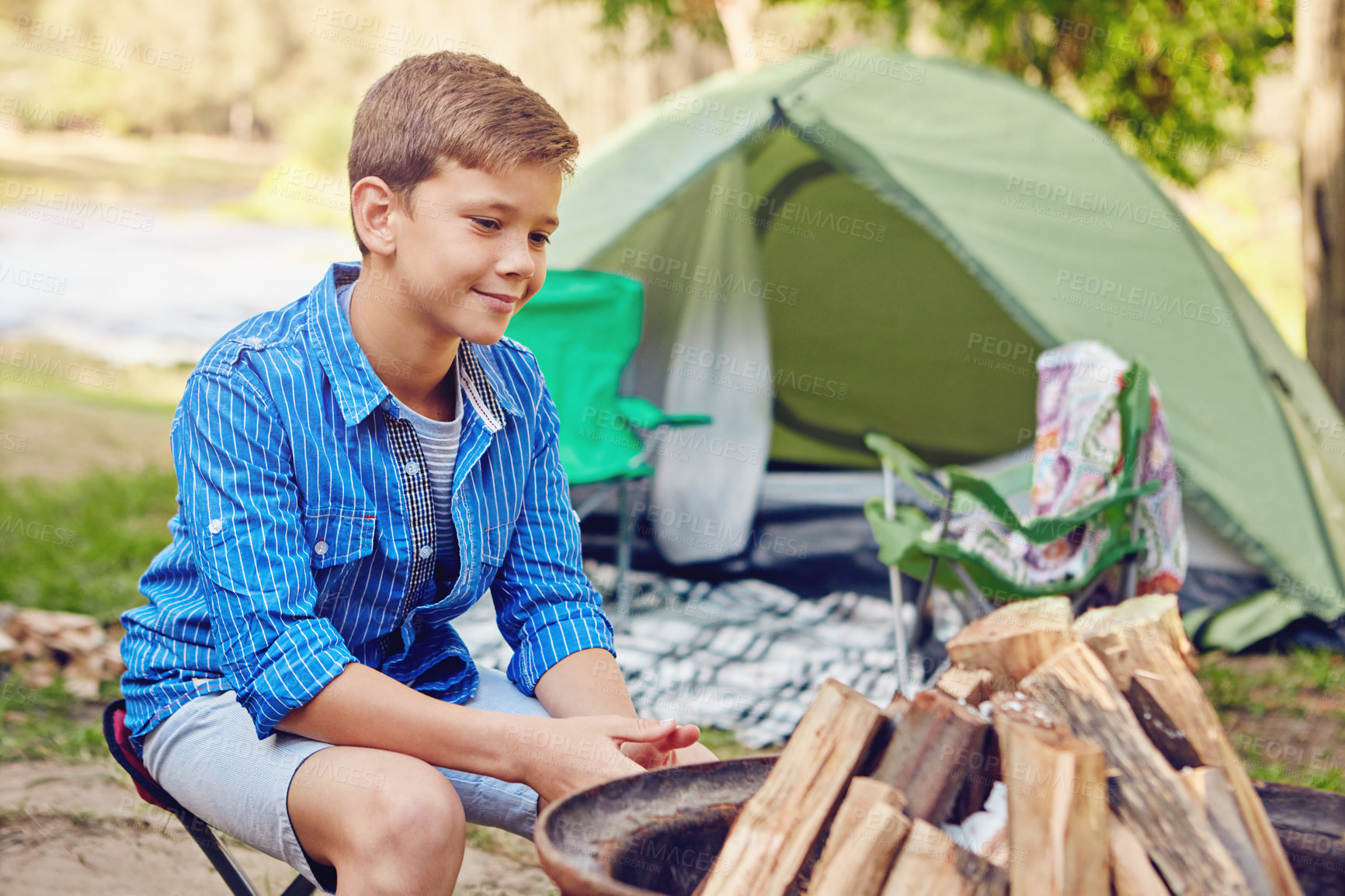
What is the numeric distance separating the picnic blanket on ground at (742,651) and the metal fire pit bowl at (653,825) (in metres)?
1.78

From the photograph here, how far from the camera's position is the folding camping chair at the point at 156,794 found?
138 centimetres

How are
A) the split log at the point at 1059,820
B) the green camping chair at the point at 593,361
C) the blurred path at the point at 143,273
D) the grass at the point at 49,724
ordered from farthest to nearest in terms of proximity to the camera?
the blurred path at the point at 143,273 < the green camping chair at the point at 593,361 < the grass at the point at 49,724 < the split log at the point at 1059,820

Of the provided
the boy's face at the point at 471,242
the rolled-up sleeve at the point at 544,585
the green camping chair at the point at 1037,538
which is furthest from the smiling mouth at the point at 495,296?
the green camping chair at the point at 1037,538

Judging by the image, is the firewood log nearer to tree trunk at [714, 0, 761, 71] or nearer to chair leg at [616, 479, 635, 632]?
chair leg at [616, 479, 635, 632]

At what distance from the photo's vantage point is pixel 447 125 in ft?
4.24

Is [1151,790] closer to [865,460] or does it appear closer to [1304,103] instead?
[865,460]

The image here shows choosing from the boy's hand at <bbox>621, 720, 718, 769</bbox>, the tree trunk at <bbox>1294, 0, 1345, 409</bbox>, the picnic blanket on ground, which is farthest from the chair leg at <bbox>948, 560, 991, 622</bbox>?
the tree trunk at <bbox>1294, 0, 1345, 409</bbox>

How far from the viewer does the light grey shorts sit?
4.00 ft

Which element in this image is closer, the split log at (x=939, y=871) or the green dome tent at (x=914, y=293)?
the split log at (x=939, y=871)

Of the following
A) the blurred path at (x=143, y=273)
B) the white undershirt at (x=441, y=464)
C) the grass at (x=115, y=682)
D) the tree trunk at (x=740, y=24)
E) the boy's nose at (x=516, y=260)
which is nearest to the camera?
the boy's nose at (x=516, y=260)

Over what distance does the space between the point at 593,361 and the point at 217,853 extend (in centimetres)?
266

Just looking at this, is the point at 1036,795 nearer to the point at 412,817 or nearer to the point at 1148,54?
the point at 412,817

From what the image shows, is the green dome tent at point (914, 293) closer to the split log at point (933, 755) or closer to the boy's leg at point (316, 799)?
the split log at point (933, 755)

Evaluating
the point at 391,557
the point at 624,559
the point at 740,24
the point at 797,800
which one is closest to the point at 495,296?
the point at 391,557
